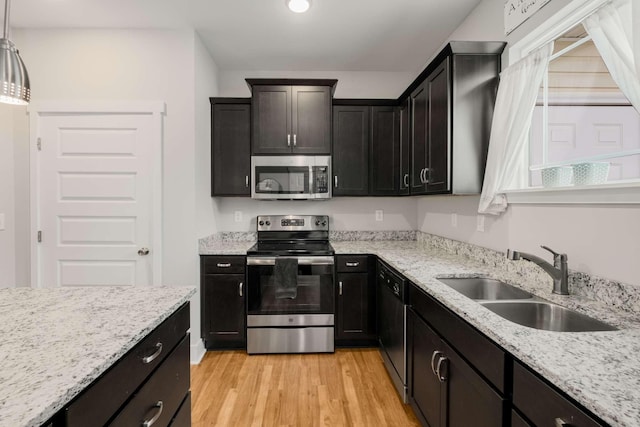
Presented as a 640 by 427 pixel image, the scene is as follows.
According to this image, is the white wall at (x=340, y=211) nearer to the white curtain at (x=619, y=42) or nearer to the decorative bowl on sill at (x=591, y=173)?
the decorative bowl on sill at (x=591, y=173)

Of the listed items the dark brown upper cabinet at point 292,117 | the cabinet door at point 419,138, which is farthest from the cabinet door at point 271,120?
the cabinet door at point 419,138

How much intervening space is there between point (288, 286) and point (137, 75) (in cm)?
220

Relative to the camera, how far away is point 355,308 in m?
2.76

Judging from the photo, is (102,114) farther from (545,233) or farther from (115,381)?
(545,233)

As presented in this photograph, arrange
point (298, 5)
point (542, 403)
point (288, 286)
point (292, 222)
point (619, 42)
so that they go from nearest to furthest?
1. point (542, 403)
2. point (619, 42)
3. point (298, 5)
4. point (288, 286)
5. point (292, 222)

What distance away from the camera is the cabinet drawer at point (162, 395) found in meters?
0.93

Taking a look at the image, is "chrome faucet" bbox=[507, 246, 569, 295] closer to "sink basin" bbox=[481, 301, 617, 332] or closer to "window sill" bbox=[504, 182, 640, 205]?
"sink basin" bbox=[481, 301, 617, 332]

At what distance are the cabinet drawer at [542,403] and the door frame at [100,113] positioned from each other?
2.56 meters

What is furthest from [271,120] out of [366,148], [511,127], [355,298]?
[511,127]

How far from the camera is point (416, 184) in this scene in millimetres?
2596

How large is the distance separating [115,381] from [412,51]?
129 inches

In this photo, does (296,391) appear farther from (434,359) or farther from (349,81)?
(349,81)

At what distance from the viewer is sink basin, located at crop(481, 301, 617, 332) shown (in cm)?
116

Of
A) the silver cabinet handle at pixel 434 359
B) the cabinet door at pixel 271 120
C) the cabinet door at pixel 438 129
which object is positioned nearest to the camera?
the silver cabinet handle at pixel 434 359
